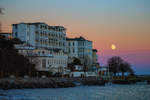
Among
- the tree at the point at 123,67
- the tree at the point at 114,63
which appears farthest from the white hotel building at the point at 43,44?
the tree at the point at 123,67

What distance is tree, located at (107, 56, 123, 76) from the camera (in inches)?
5069

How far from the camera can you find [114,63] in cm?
13038

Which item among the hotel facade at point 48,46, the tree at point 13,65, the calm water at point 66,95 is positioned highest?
the hotel facade at point 48,46

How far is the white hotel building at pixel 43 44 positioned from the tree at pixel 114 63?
25975 mm

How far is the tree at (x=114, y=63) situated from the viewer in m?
129

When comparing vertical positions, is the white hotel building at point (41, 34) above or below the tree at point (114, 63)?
above

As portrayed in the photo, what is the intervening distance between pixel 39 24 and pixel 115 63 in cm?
4334

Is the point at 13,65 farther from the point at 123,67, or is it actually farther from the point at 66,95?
the point at 123,67

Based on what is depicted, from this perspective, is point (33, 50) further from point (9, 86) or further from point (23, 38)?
point (9, 86)

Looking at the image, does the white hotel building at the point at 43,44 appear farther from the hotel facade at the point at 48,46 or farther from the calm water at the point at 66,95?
the calm water at the point at 66,95

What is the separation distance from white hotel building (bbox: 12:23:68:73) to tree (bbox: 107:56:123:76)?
26.0 m

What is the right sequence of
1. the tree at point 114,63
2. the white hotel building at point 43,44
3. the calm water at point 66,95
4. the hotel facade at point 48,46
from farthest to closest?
the tree at point 114,63 < the hotel facade at point 48,46 < the white hotel building at point 43,44 < the calm water at point 66,95

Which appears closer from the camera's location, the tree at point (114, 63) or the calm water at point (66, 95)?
the calm water at point (66, 95)

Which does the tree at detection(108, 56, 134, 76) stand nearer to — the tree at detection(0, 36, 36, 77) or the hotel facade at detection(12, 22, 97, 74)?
the hotel facade at detection(12, 22, 97, 74)
